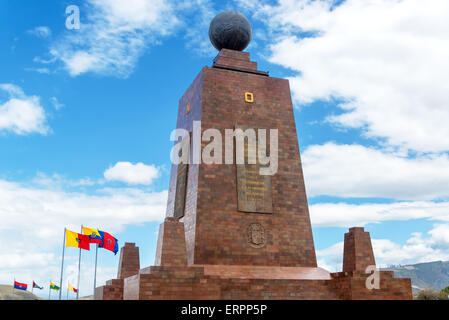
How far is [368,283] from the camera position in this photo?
12812 millimetres

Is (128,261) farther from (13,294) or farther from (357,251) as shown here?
(13,294)

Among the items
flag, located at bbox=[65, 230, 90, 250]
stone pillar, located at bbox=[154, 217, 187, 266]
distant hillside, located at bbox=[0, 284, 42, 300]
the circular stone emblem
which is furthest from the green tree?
distant hillside, located at bbox=[0, 284, 42, 300]

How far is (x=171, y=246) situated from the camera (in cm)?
1233

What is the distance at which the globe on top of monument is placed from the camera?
59.2ft

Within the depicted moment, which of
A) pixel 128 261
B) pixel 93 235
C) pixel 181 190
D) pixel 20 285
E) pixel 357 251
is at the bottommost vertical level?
pixel 20 285

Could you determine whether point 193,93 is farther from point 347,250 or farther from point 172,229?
point 347,250

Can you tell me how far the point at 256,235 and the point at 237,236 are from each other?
630 millimetres

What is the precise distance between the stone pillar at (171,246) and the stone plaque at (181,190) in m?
2.95

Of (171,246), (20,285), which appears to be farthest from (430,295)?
(20,285)

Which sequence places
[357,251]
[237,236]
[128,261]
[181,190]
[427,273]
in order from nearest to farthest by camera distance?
[357,251] < [237,236] < [181,190] < [128,261] < [427,273]

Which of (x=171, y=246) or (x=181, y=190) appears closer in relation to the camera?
(x=171, y=246)

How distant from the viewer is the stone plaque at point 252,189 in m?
14.7

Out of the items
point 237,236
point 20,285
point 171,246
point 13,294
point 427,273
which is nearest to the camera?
point 171,246

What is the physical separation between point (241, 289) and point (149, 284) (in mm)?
2548
